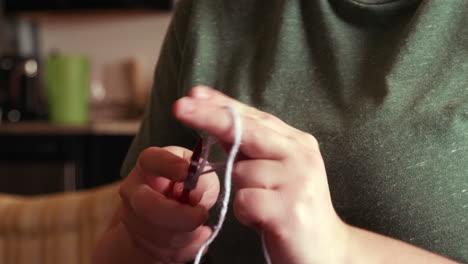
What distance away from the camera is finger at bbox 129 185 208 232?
512 millimetres

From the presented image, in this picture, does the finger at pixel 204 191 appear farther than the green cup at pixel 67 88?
No

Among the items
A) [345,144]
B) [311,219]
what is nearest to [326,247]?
[311,219]

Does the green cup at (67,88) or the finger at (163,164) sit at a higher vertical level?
the finger at (163,164)

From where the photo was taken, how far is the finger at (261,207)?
43 cm

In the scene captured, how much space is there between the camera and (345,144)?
588 millimetres

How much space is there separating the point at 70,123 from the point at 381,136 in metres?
2.10

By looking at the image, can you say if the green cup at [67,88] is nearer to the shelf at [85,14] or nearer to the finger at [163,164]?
the shelf at [85,14]

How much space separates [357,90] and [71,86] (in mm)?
2064

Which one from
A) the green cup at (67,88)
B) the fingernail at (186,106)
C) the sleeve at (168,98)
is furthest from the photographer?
the green cup at (67,88)

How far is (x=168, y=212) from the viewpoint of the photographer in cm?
51

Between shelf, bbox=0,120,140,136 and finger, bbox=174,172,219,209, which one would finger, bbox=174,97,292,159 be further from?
shelf, bbox=0,120,140,136

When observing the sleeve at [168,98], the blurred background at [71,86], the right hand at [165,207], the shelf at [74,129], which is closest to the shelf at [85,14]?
the blurred background at [71,86]

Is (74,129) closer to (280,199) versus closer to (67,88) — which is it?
(67,88)

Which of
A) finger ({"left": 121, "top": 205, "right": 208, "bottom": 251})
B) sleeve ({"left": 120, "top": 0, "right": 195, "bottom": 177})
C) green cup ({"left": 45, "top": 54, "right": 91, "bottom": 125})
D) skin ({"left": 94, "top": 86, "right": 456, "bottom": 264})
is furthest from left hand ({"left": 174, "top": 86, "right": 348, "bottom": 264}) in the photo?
green cup ({"left": 45, "top": 54, "right": 91, "bottom": 125})
